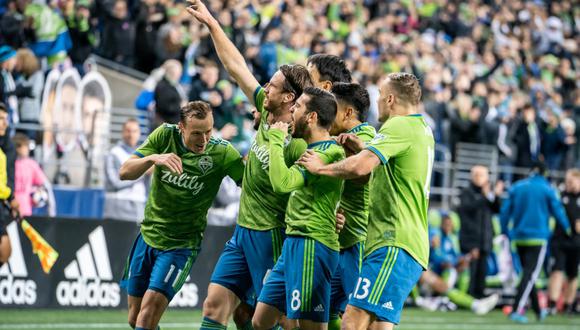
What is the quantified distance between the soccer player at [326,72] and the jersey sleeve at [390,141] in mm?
1110

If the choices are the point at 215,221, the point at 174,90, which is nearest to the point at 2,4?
the point at 174,90

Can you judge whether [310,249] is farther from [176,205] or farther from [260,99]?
[176,205]

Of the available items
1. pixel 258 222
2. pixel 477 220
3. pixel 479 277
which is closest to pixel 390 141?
pixel 258 222

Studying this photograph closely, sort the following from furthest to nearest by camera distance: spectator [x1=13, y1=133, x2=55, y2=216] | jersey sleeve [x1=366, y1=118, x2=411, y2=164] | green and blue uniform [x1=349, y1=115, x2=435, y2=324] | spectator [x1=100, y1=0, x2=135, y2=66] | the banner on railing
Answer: spectator [x1=100, y1=0, x2=135, y2=66], spectator [x1=13, y1=133, x2=55, y2=216], the banner on railing, green and blue uniform [x1=349, y1=115, x2=435, y2=324], jersey sleeve [x1=366, y1=118, x2=411, y2=164]

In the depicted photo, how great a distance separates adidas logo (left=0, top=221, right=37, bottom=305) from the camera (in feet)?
42.7

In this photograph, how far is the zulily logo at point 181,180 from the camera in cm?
880

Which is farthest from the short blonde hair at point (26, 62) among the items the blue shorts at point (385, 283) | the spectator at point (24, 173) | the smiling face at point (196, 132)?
the blue shorts at point (385, 283)

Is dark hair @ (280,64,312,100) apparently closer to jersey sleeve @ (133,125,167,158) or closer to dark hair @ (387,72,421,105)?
dark hair @ (387,72,421,105)

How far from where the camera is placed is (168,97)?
51.1ft

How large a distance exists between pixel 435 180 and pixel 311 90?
1358cm

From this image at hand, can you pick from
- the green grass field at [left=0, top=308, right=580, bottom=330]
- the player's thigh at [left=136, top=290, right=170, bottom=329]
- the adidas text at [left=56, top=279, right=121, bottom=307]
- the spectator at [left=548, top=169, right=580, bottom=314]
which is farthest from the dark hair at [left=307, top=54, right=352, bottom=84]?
the spectator at [left=548, top=169, right=580, bottom=314]

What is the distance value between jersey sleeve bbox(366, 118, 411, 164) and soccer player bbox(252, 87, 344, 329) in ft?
1.29

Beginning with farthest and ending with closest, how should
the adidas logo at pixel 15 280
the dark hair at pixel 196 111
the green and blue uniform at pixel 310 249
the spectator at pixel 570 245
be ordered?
the spectator at pixel 570 245, the adidas logo at pixel 15 280, the dark hair at pixel 196 111, the green and blue uniform at pixel 310 249

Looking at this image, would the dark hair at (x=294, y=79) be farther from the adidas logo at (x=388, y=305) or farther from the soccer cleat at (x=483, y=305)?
the soccer cleat at (x=483, y=305)
